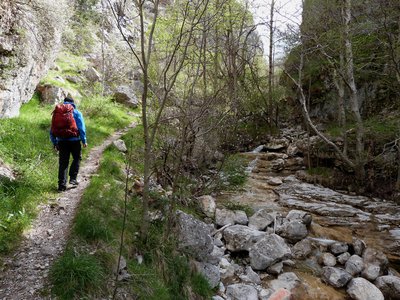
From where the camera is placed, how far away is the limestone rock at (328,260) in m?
6.32

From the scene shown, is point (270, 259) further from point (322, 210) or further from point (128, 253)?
point (322, 210)

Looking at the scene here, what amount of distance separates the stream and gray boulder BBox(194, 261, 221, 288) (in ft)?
4.76

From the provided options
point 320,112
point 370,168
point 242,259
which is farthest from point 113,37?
point 242,259

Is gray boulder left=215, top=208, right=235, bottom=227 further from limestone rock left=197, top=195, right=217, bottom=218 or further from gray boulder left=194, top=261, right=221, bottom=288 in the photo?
gray boulder left=194, top=261, right=221, bottom=288

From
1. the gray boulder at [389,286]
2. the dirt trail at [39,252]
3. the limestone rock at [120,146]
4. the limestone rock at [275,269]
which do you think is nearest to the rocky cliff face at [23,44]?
the limestone rock at [120,146]

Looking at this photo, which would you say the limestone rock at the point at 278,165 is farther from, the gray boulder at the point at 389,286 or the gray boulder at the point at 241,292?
the gray boulder at the point at 241,292

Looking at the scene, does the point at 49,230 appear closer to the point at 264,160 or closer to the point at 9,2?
the point at 9,2

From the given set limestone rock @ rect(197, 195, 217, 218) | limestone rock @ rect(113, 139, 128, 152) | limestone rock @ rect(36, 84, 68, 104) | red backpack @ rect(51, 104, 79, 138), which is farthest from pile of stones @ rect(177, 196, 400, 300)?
limestone rock @ rect(36, 84, 68, 104)

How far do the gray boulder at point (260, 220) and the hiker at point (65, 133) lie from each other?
164 inches

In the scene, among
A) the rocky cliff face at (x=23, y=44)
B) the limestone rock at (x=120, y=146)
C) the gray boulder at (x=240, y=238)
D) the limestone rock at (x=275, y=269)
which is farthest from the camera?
the limestone rock at (x=120, y=146)

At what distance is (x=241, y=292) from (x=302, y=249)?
7.24 feet

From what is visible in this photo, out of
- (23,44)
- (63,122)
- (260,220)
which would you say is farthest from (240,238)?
(23,44)

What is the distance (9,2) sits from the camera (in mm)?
8117

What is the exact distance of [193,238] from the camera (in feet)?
17.4
